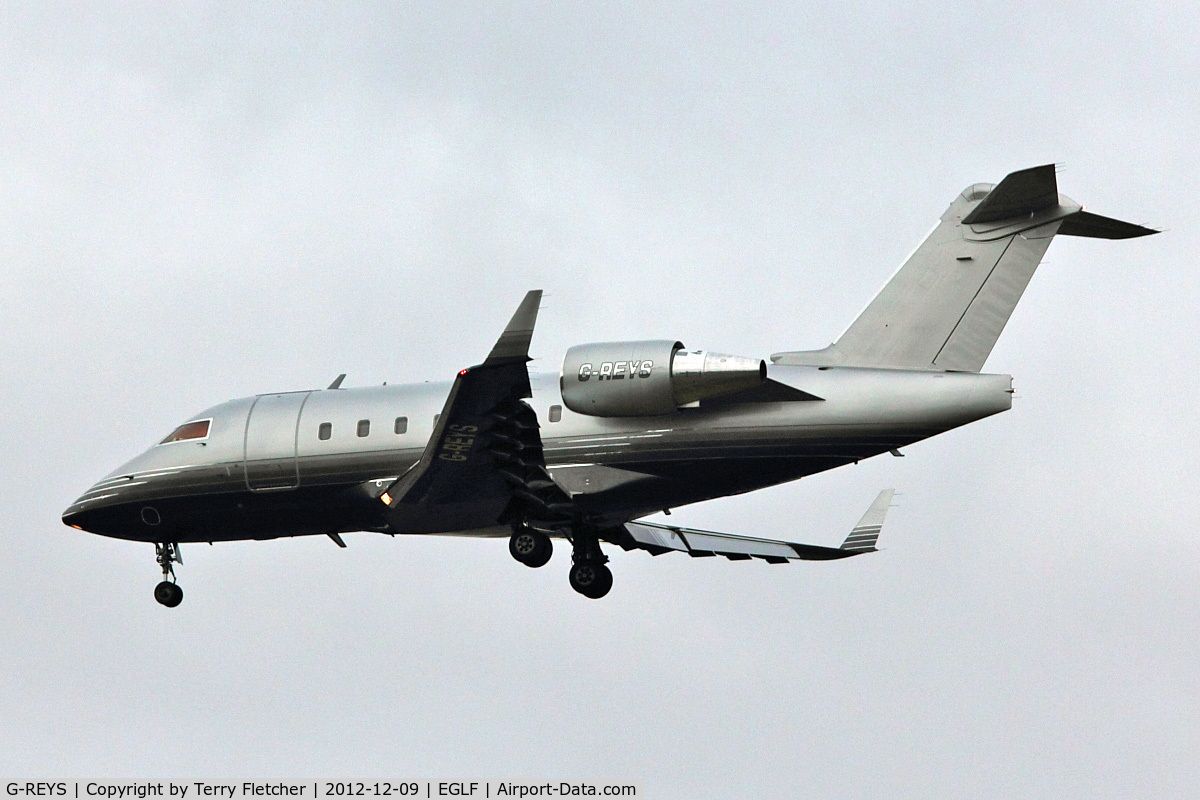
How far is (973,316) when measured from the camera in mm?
22938

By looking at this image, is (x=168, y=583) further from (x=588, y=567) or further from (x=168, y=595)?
(x=588, y=567)

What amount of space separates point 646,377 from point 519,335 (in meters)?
2.24

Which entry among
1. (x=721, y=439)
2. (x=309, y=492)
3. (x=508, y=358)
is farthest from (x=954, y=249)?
(x=309, y=492)

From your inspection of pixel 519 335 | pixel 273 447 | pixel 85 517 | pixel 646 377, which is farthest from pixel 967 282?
pixel 85 517

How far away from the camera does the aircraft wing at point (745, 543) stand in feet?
89.0

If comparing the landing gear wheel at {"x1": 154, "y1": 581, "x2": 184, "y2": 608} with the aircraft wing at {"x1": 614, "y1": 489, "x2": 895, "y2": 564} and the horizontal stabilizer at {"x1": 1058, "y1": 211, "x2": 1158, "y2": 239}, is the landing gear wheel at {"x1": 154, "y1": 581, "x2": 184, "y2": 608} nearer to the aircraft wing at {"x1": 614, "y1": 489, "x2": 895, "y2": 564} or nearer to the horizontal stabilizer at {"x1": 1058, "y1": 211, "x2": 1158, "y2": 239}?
the aircraft wing at {"x1": 614, "y1": 489, "x2": 895, "y2": 564}

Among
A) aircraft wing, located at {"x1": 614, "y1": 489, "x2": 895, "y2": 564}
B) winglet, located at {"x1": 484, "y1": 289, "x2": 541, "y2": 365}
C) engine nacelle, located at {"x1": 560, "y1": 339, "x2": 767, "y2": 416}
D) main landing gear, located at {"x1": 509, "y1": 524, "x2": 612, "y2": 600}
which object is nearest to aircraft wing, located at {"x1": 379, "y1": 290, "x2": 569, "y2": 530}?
winglet, located at {"x1": 484, "y1": 289, "x2": 541, "y2": 365}

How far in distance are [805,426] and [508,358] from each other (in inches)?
178

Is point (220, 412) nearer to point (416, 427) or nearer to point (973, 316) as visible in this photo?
point (416, 427)

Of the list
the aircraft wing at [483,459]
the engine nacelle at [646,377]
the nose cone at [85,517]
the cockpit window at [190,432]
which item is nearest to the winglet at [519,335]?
the aircraft wing at [483,459]

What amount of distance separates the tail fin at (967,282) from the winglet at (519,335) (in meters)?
4.60

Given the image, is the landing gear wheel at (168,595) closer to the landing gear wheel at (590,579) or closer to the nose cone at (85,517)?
the nose cone at (85,517)

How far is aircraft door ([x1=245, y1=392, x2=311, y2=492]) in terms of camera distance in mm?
25547

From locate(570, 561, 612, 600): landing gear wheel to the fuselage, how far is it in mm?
1053
